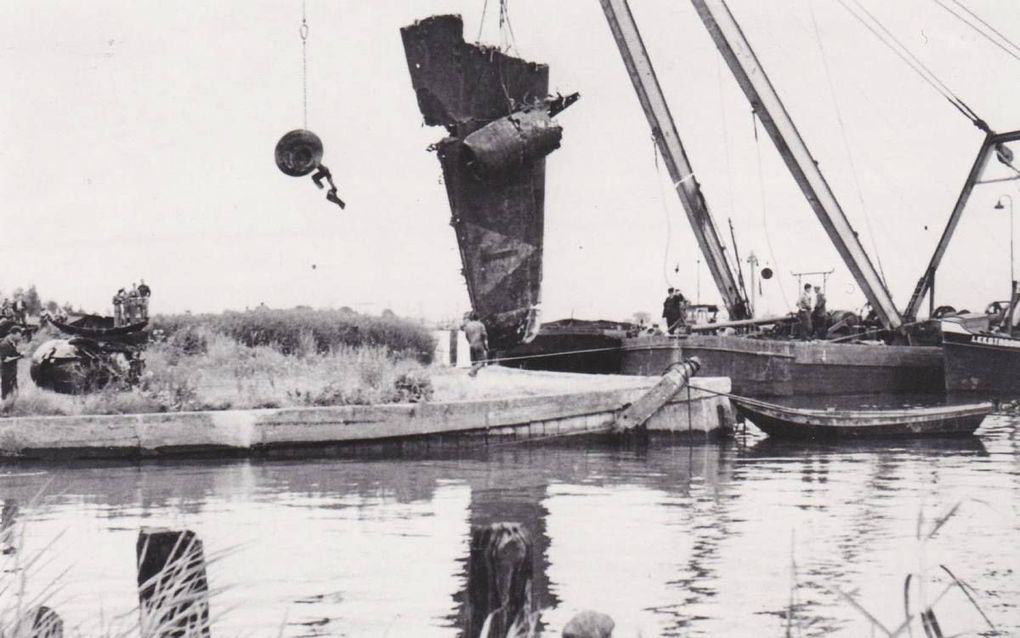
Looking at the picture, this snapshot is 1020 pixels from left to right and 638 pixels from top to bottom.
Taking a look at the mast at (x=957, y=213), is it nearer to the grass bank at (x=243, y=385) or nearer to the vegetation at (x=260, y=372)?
the vegetation at (x=260, y=372)

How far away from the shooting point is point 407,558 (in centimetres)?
793

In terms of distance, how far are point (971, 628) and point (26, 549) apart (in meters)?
6.56

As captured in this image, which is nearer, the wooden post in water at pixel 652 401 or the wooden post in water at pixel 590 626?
the wooden post in water at pixel 590 626

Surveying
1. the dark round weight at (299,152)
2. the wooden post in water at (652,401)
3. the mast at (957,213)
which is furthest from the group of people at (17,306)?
the mast at (957,213)

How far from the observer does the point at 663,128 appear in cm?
2138

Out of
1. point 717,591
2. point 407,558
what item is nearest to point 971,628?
point 717,591

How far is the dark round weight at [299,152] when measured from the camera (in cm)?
1631

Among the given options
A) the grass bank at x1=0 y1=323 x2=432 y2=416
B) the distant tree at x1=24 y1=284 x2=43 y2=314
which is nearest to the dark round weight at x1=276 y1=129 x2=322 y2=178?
the grass bank at x1=0 y1=323 x2=432 y2=416

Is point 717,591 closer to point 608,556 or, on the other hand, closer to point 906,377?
point 608,556

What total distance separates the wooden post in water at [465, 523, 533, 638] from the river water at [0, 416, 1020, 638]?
0.75m

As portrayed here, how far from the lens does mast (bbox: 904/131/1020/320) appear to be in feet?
74.0

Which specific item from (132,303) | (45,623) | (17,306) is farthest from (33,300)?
(45,623)

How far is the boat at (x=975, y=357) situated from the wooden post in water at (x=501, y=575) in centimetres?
2357

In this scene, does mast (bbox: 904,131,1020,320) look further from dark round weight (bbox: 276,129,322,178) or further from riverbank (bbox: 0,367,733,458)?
dark round weight (bbox: 276,129,322,178)
